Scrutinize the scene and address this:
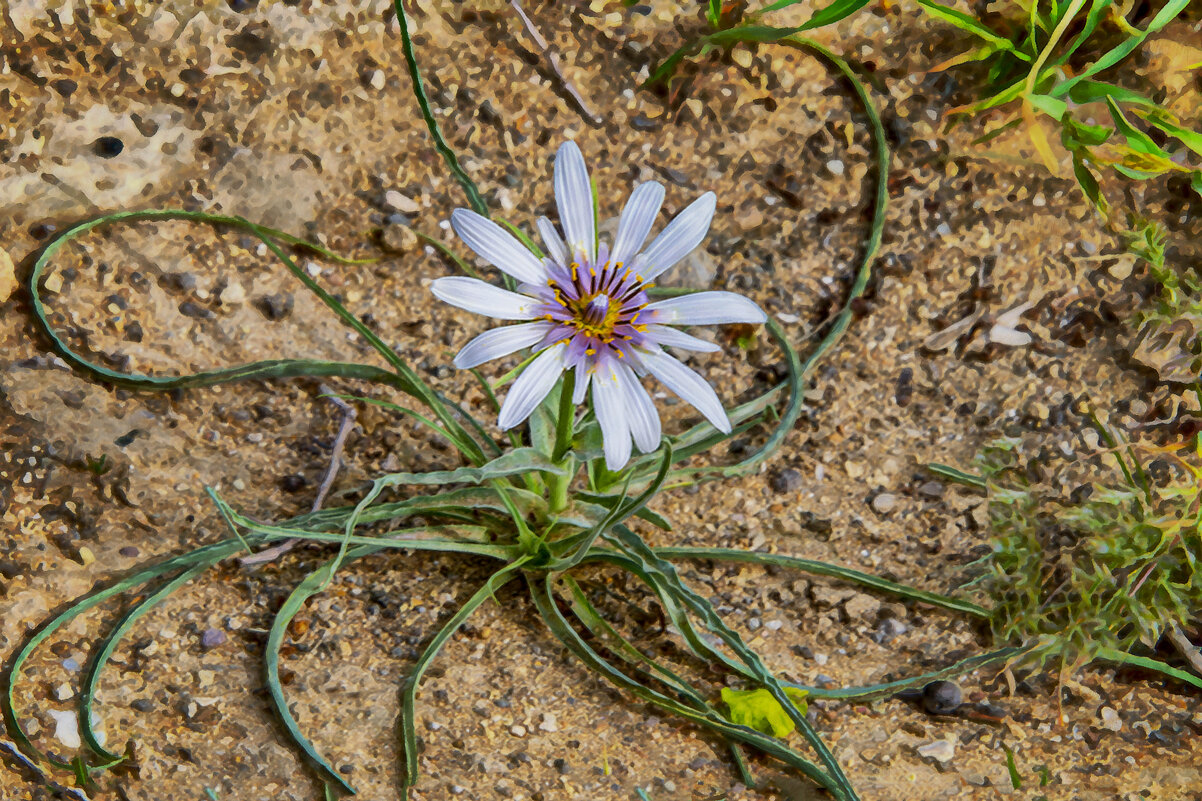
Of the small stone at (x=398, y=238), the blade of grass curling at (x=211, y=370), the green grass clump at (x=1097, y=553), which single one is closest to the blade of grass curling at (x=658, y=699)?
the blade of grass curling at (x=211, y=370)

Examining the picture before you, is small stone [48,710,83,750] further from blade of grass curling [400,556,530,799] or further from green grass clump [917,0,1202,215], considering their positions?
green grass clump [917,0,1202,215]

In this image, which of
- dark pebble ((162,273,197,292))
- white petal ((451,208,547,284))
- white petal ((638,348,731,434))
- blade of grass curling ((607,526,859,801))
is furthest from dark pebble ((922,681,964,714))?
dark pebble ((162,273,197,292))

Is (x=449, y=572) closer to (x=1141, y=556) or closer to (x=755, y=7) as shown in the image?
(x=1141, y=556)

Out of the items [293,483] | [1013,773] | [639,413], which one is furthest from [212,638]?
[1013,773]

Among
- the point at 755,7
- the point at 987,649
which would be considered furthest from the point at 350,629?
the point at 755,7

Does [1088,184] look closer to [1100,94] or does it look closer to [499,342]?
[1100,94]

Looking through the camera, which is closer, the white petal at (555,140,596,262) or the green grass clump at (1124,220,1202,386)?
the white petal at (555,140,596,262)
